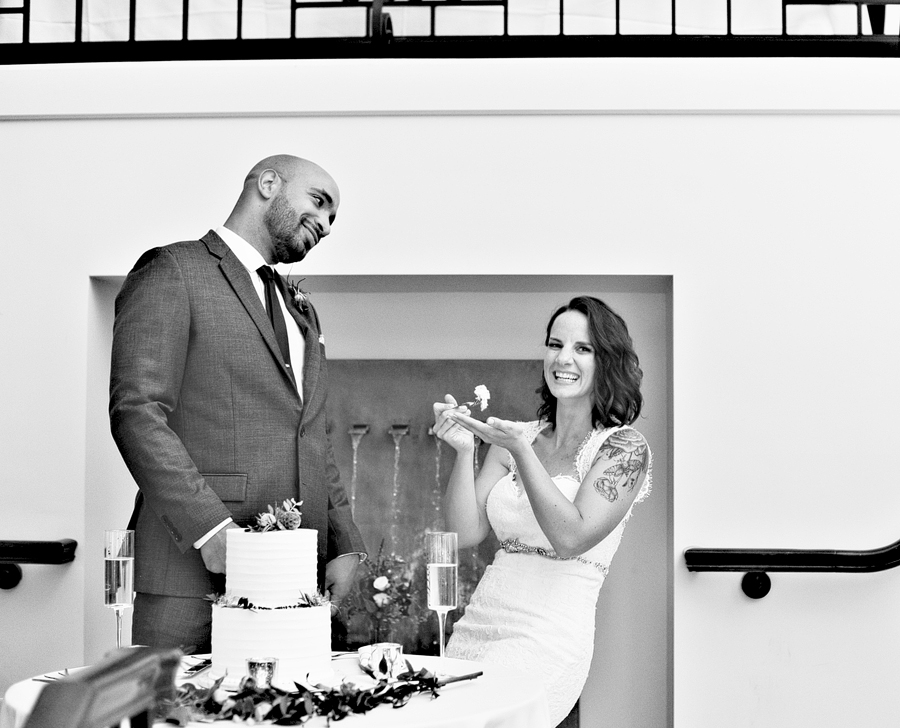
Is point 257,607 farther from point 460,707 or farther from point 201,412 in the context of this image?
point 201,412

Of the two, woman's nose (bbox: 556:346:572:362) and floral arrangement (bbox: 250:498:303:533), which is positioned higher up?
woman's nose (bbox: 556:346:572:362)

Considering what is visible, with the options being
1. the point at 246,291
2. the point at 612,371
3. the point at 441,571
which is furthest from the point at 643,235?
the point at 441,571

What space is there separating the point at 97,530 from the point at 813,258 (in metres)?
2.49

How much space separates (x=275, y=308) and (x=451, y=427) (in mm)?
582

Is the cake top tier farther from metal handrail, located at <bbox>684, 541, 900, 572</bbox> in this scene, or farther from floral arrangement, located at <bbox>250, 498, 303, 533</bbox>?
metal handrail, located at <bbox>684, 541, 900, 572</bbox>

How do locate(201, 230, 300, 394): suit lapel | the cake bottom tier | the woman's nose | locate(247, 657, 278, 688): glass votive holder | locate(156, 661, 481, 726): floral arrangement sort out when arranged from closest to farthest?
1. locate(156, 661, 481, 726): floral arrangement
2. locate(247, 657, 278, 688): glass votive holder
3. the cake bottom tier
4. locate(201, 230, 300, 394): suit lapel
5. the woman's nose

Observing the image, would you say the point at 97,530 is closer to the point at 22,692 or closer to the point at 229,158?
the point at 229,158

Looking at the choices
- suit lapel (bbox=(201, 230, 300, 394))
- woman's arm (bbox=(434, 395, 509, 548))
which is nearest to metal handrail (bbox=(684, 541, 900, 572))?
woman's arm (bbox=(434, 395, 509, 548))

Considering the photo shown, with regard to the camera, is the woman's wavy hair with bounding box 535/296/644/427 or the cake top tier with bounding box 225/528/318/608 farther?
the woman's wavy hair with bounding box 535/296/644/427

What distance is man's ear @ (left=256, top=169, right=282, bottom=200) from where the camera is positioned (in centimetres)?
283

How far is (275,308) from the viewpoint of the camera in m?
2.73

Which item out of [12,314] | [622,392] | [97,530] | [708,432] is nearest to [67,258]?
[12,314]

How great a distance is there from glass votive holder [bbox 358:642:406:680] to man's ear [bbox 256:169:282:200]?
1341 mm

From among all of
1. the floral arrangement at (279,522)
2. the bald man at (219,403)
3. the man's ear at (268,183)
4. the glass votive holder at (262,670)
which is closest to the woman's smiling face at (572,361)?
the bald man at (219,403)
